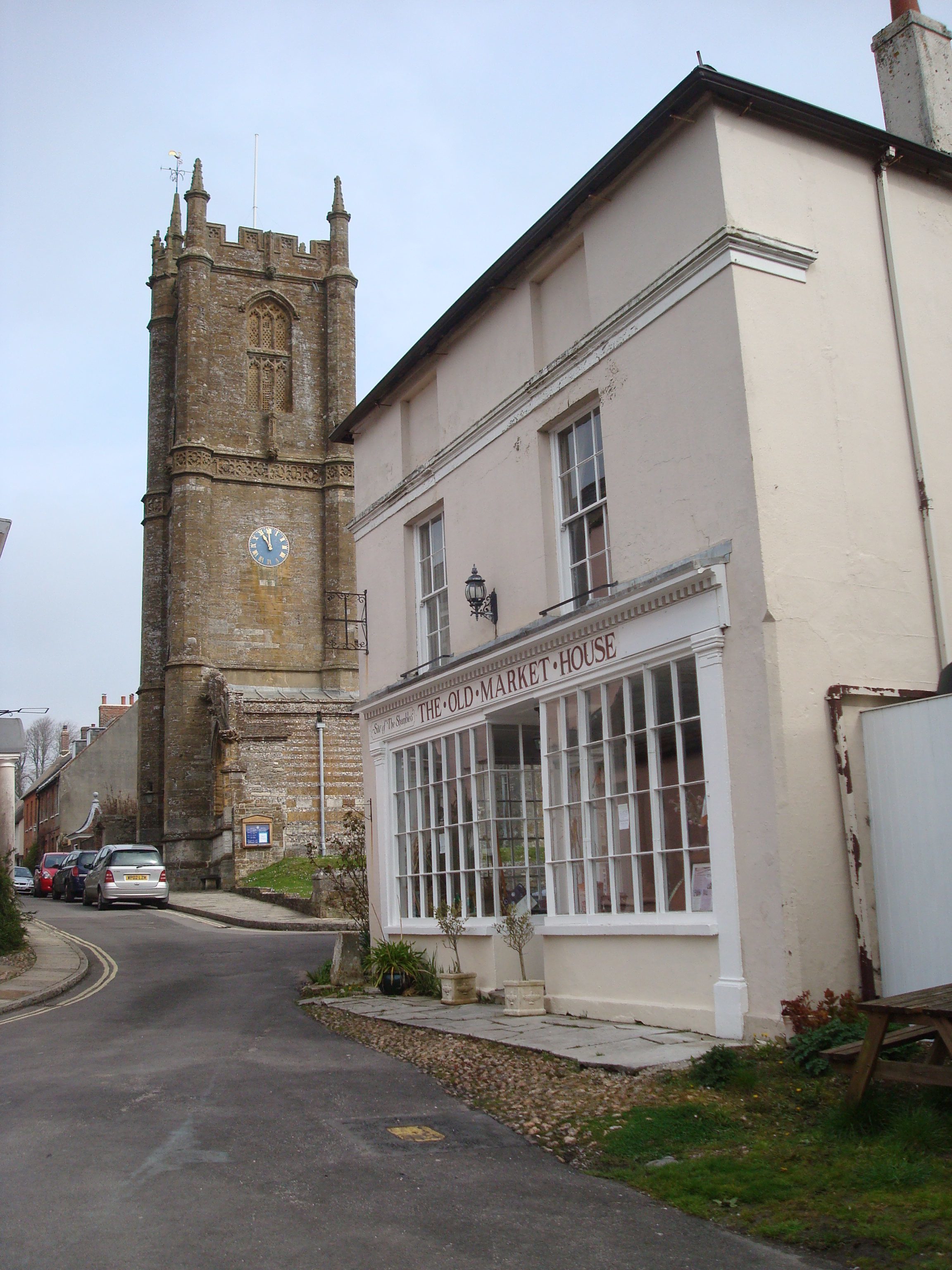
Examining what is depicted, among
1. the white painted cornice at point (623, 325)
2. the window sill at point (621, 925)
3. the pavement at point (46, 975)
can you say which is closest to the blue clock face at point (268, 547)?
the pavement at point (46, 975)

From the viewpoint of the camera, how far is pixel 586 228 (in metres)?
10.5

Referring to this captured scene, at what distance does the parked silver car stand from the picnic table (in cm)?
2502

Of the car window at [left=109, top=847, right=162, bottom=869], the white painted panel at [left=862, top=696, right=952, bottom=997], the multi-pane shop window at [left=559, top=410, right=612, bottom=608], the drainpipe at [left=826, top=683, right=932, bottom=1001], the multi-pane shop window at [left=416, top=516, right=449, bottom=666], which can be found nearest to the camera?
the white painted panel at [left=862, top=696, right=952, bottom=997]

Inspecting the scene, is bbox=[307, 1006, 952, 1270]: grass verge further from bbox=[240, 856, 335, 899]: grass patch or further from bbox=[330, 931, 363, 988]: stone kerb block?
bbox=[240, 856, 335, 899]: grass patch

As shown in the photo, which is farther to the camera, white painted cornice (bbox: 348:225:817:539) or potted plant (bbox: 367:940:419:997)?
potted plant (bbox: 367:940:419:997)

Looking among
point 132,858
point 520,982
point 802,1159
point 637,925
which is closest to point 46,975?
point 520,982

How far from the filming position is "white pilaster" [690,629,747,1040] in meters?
7.87

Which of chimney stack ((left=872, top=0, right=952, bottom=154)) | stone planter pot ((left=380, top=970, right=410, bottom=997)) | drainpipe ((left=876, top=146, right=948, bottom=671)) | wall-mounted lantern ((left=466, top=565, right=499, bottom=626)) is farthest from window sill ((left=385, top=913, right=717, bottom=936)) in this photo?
chimney stack ((left=872, top=0, right=952, bottom=154))

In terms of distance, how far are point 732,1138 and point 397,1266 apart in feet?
7.05

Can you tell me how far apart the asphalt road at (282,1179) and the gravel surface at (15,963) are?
568 cm

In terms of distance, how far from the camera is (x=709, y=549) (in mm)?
8492

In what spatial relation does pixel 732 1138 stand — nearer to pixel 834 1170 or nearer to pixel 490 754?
pixel 834 1170

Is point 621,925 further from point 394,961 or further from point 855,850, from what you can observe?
point 394,961

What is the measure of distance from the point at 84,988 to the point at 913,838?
10706mm
